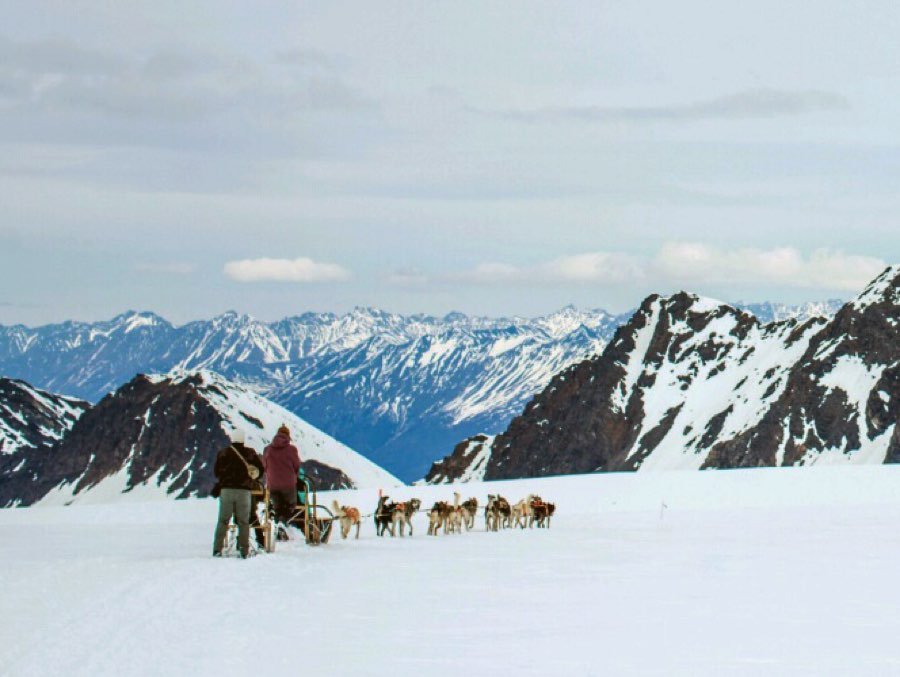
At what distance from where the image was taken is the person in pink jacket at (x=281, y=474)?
2492cm

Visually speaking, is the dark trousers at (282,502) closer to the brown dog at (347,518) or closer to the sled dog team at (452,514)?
the sled dog team at (452,514)

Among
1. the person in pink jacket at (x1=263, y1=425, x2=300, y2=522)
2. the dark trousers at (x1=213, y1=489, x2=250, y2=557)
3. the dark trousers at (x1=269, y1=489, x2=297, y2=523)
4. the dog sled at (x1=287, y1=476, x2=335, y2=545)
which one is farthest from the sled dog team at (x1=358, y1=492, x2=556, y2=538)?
the dark trousers at (x1=213, y1=489, x2=250, y2=557)

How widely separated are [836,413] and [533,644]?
627 feet

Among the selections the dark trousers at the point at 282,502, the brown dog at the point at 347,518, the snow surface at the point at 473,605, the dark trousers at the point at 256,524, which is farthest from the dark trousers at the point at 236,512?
the brown dog at the point at 347,518

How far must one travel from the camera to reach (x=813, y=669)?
1081 centimetres

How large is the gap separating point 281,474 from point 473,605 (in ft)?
34.1

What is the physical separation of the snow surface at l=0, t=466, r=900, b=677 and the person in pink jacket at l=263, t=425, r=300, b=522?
4.53 feet

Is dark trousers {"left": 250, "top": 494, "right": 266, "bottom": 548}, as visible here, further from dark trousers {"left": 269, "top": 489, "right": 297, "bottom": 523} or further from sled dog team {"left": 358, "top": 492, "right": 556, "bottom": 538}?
sled dog team {"left": 358, "top": 492, "right": 556, "bottom": 538}

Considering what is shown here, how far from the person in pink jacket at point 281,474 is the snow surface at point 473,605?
1.38 meters

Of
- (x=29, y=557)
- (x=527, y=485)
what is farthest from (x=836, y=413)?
(x=29, y=557)

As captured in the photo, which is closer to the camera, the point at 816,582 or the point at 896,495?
the point at 816,582

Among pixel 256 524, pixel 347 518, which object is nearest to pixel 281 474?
pixel 256 524

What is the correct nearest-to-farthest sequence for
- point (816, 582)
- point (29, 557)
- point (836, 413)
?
point (816, 582), point (29, 557), point (836, 413)

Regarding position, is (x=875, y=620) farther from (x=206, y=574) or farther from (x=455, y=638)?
(x=206, y=574)
